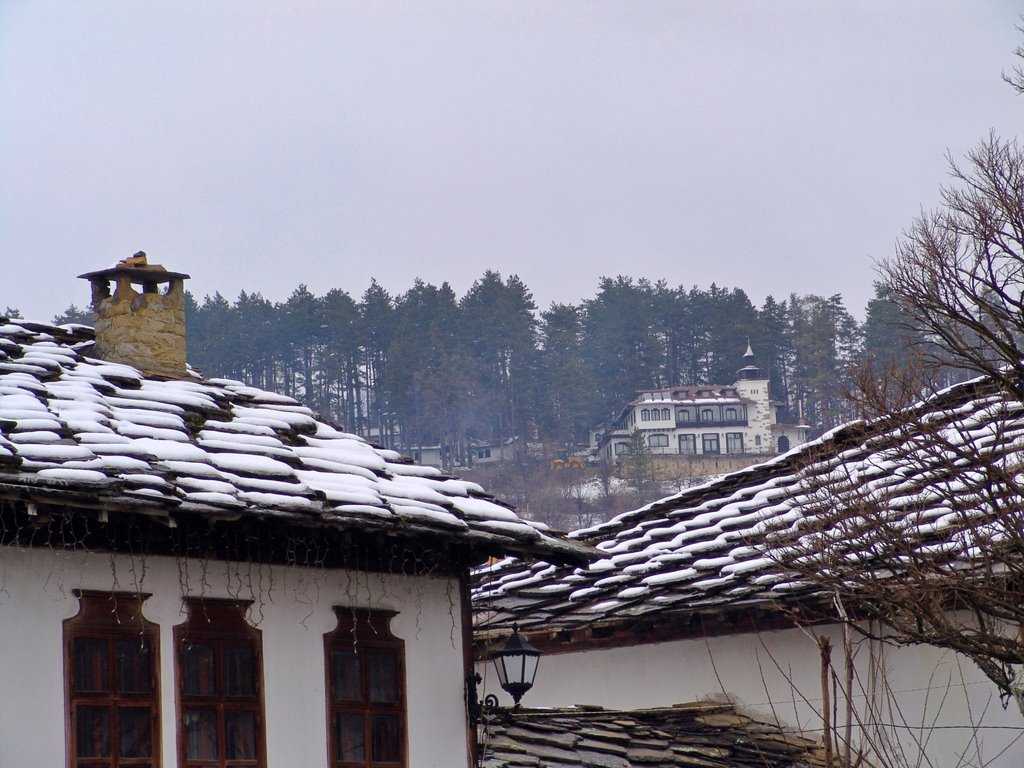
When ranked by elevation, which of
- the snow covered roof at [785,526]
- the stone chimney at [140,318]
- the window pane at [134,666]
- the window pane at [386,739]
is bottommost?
the window pane at [386,739]

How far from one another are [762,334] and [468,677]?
107263 millimetres

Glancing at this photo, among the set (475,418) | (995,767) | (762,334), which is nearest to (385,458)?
(995,767)

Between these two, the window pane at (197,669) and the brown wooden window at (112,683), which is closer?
the brown wooden window at (112,683)

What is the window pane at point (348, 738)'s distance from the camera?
11156 millimetres

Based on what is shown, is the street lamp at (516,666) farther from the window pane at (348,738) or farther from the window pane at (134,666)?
the window pane at (134,666)

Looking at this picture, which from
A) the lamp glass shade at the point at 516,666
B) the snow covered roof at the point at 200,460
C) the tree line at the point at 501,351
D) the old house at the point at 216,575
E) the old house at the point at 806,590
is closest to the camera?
the snow covered roof at the point at 200,460

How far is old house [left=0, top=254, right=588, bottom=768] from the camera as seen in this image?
30.9ft

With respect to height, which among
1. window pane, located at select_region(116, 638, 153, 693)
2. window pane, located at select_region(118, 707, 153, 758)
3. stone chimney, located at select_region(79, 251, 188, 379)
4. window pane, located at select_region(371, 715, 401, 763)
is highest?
stone chimney, located at select_region(79, 251, 188, 379)

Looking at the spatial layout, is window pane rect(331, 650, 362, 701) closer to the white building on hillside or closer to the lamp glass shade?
the lamp glass shade

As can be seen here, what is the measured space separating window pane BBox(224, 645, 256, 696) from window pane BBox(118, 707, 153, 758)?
2.28 ft

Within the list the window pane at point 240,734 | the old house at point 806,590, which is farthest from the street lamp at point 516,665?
the window pane at point 240,734

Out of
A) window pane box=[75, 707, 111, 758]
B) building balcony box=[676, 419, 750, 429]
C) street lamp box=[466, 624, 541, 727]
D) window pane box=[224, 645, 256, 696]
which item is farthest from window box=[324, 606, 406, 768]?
building balcony box=[676, 419, 750, 429]

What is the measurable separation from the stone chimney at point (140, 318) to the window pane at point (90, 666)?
146 inches

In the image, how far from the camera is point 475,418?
10619 centimetres
